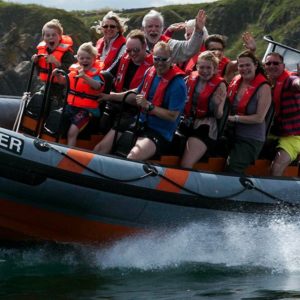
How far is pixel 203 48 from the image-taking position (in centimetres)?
1038

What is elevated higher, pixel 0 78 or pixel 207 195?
pixel 207 195

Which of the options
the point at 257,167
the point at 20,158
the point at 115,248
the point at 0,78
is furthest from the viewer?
the point at 0,78

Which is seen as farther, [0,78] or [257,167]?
[0,78]

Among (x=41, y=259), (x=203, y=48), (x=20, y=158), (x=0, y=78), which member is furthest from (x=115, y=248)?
(x=0, y=78)

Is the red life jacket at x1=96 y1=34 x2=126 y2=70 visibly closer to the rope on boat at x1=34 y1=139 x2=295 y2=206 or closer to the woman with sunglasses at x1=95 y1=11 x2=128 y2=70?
the woman with sunglasses at x1=95 y1=11 x2=128 y2=70

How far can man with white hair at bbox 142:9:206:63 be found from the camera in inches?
383

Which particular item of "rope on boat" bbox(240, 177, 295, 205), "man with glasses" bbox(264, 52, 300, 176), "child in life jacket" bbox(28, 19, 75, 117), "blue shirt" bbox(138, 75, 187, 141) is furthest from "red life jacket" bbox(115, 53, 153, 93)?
"rope on boat" bbox(240, 177, 295, 205)

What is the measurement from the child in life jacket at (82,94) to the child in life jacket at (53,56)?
0.36m

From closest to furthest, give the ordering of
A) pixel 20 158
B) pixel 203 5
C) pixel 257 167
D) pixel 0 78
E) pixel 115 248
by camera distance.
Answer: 1. pixel 20 158
2. pixel 115 248
3. pixel 257 167
4. pixel 0 78
5. pixel 203 5

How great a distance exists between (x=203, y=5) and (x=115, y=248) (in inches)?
1551

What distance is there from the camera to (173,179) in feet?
29.6

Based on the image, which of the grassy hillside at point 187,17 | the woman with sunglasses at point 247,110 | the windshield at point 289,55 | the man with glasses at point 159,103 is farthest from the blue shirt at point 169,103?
the grassy hillside at point 187,17

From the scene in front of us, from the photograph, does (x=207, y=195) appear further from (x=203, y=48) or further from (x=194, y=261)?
(x=203, y=48)

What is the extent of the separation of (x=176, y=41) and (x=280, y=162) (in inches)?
65.9
